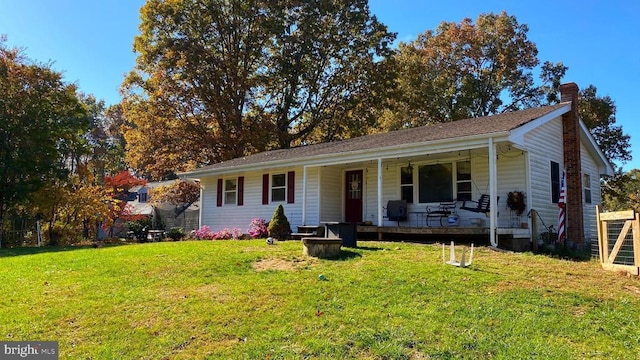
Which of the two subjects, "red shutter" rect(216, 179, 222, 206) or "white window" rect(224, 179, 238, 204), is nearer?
"white window" rect(224, 179, 238, 204)

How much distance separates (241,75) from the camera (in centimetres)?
2756

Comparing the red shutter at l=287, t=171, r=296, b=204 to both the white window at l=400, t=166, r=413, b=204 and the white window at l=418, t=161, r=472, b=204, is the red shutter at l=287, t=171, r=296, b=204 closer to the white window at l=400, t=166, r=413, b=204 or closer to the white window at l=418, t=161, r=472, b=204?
the white window at l=400, t=166, r=413, b=204

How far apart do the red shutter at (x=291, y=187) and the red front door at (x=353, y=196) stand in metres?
1.90

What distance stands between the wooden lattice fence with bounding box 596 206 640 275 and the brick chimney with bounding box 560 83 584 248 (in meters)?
4.81

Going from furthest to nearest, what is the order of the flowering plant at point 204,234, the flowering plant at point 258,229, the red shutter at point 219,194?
the red shutter at point 219,194
the flowering plant at point 204,234
the flowering plant at point 258,229

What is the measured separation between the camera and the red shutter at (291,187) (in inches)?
660

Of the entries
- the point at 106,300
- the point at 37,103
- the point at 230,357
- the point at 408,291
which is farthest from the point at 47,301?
the point at 37,103

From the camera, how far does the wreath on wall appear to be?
11797 millimetres

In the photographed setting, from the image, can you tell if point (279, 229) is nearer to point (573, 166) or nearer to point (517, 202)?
point (517, 202)

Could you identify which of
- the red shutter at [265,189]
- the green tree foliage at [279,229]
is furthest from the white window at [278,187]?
the green tree foliage at [279,229]

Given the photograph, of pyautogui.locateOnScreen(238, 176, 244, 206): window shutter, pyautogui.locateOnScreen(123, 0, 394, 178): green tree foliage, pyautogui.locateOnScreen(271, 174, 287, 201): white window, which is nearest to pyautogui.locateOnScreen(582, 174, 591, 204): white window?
pyautogui.locateOnScreen(271, 174, 287, 201): white window

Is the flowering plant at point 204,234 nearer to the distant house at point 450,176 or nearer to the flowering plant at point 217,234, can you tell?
the flowering plant at point 217,234

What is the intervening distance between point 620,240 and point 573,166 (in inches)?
268

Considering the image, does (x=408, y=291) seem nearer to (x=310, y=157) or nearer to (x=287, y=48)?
(x=310, y=157)
